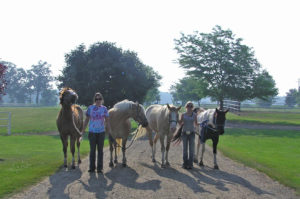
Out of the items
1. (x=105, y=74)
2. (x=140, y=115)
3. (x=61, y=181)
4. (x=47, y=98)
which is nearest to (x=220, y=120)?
(x=140, y=115)

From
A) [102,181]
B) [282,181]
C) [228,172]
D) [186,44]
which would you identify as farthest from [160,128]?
[186,44]

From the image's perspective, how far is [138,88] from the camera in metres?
29.1

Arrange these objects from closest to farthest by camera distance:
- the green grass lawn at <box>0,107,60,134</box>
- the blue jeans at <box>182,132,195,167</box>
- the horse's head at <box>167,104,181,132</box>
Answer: the horse's head at <box>167,104,181,132</box> → the blue jeans at <box>182,132,195,167</box> → the green grass lawn at <box>0,107,60,134</box>

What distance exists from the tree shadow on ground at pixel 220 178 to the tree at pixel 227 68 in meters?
24.9

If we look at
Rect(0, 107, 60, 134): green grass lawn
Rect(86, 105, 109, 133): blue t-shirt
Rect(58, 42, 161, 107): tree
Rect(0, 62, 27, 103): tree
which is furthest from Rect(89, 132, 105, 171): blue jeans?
Rect(0, 62, 27, 103): tree

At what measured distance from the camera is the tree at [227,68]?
33.6 meters

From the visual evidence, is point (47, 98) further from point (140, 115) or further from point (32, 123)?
point (140, 115)

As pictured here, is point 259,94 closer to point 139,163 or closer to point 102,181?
point 139,163

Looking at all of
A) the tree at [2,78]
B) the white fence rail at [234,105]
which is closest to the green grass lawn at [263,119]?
the white fence rail at [234,105]

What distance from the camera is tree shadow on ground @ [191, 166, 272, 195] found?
767cm

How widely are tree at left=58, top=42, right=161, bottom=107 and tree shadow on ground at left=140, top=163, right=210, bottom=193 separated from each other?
17882mm

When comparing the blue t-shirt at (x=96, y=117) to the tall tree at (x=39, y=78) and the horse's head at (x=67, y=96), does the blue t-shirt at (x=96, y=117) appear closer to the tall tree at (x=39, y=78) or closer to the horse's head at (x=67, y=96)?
the horse's head at (x=67, y=96)

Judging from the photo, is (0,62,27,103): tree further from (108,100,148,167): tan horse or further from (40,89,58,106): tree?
(108,100,148,167): tan horse

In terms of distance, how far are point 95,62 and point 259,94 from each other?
18109 mm
